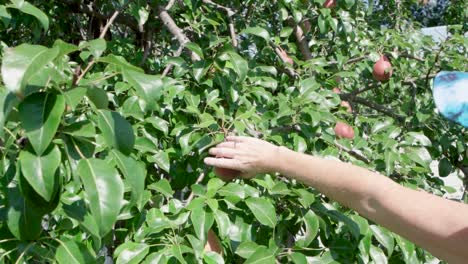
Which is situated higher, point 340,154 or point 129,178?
point 129,178

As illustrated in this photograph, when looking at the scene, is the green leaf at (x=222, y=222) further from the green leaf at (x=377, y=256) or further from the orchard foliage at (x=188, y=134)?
the green leaf at (x=377, y=256)

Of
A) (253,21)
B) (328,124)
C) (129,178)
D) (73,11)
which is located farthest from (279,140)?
(73,11)

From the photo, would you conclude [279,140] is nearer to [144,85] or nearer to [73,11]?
[144,85]

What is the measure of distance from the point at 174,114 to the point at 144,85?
78 cm

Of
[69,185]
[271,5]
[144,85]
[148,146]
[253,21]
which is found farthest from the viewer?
[271,5]

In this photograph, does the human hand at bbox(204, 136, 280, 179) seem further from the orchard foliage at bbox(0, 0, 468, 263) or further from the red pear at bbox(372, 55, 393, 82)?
the red pear at bbox(372, 55, 393, 82)

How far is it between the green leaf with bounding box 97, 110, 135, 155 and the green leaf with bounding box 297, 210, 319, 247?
1.79ft

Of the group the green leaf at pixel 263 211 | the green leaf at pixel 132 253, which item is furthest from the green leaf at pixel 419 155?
the green leaf at pixel 132 253

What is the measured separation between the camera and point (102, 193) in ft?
2.41

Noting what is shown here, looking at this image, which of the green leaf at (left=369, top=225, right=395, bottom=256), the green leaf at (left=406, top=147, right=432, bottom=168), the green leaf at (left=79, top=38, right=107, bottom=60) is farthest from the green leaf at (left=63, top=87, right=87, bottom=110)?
the green leaf at (left=406, top=147, right=432, bottom=168)

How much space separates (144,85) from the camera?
82 cm

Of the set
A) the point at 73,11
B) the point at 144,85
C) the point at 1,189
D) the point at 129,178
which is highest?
the point at 144,85

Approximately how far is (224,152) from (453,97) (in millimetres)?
451

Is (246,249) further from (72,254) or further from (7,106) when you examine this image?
(7,106)
